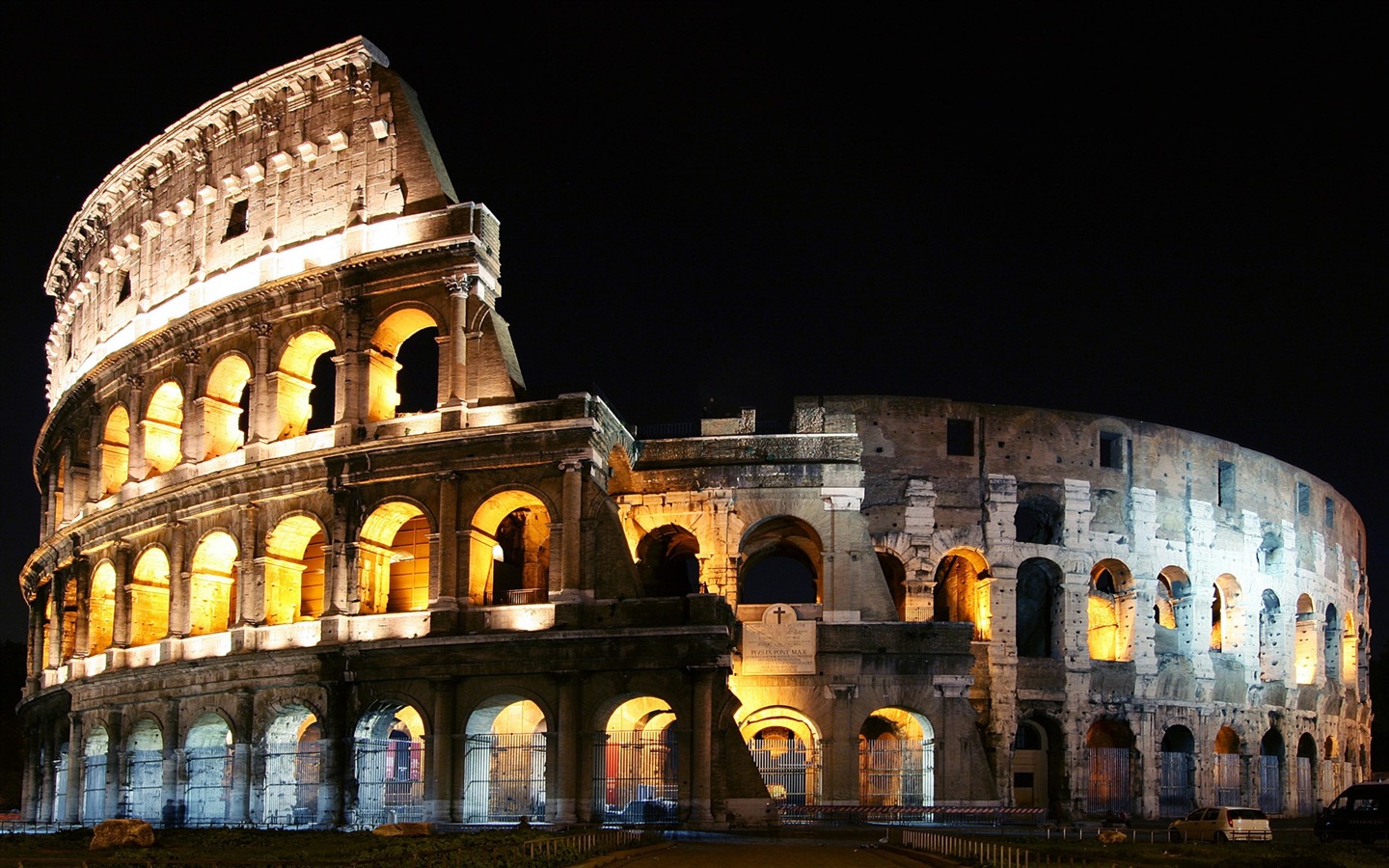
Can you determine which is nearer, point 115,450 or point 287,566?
point 287,566

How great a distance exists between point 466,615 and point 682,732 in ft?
15.6

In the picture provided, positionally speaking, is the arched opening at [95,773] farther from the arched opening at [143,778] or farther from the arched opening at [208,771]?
the arched opening at [208,771]

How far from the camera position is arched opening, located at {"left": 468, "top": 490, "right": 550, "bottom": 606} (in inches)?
1125

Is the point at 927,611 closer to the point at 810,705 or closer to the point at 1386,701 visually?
the point at 810,705

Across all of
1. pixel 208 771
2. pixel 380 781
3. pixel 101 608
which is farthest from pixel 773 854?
pixel 101 608

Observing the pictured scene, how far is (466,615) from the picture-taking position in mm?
27969

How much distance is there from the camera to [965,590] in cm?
3522

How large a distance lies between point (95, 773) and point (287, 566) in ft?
26.7

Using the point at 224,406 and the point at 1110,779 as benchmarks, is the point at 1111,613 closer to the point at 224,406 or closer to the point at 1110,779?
the point at 1110,779

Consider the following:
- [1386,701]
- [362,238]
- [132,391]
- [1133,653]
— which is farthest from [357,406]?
[1386,701]

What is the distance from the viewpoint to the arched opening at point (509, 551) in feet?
93.7

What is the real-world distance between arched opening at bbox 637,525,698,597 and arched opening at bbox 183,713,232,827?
9444mm

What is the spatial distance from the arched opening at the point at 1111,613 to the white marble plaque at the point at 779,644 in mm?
7613

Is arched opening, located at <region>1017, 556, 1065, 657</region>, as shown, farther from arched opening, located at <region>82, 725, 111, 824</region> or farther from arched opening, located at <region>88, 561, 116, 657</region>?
arched opening, located at <region>88, 561, 116, 657</region>
